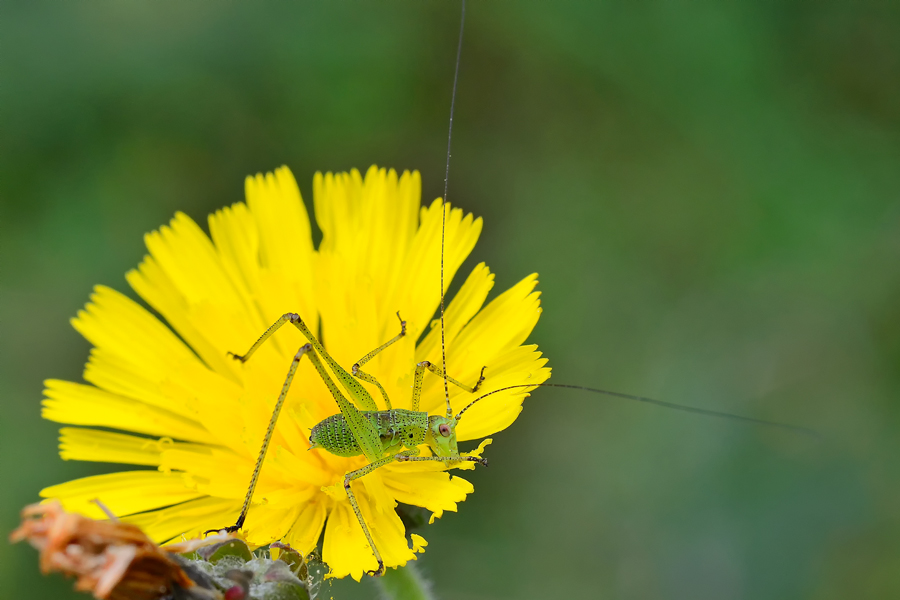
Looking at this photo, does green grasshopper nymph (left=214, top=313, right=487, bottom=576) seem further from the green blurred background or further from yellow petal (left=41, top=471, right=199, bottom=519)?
the green blurred background

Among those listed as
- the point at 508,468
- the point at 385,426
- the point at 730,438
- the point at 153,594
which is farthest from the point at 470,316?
the point at 730,438

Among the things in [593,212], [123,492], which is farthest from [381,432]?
[593,212]

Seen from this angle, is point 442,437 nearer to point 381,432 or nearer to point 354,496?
point 381,432

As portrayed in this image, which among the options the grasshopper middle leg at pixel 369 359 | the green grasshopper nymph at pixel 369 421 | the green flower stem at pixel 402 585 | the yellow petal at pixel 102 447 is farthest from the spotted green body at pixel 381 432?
the yellow petal at pixel 102 447

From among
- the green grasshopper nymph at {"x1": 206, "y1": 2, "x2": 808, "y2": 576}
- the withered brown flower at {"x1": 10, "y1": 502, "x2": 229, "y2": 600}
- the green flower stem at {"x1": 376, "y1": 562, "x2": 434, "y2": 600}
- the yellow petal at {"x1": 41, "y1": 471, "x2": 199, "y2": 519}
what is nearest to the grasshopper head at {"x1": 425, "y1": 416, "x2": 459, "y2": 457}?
the green grasshopper nymph at {"x1": 206, "y1": 2, "x2": 808, "y2": 576}

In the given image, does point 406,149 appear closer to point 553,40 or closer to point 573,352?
point 553,40

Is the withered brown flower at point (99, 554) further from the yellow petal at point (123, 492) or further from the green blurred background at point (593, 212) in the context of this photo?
the green blurred background at point (593, 212)
